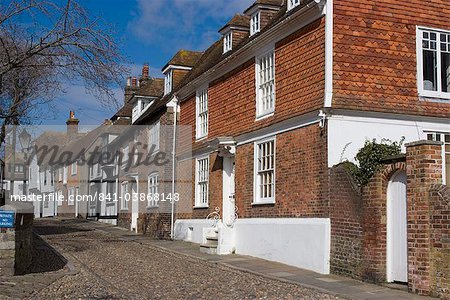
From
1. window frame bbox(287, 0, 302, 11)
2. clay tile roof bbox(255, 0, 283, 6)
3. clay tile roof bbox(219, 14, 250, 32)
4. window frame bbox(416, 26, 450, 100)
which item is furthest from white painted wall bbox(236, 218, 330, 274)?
clay tile roof bbox(219, 14, 250, 32)

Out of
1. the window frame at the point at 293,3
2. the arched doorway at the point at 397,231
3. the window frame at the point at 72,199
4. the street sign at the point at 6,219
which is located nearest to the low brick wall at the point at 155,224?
the window frame at the point at 293,3

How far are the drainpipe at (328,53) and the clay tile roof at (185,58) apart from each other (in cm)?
1546

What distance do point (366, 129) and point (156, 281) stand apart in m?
5.98

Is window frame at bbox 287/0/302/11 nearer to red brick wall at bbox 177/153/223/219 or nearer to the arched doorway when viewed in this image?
red brick wall at bbox 177/153/223/219

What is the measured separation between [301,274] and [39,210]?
4729 centimetres

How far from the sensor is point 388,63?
45.5 feet

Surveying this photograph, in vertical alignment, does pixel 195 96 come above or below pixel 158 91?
below

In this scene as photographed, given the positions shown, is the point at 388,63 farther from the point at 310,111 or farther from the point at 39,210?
the point at 39,210

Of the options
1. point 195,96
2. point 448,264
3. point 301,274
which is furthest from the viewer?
point 195,96

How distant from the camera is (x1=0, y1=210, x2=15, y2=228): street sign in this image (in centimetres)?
1170

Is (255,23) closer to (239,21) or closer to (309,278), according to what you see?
(239,21)

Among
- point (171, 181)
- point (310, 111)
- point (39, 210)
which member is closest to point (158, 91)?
point (171, 181)

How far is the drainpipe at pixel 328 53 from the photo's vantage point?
43.3ft

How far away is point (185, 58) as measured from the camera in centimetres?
2903
